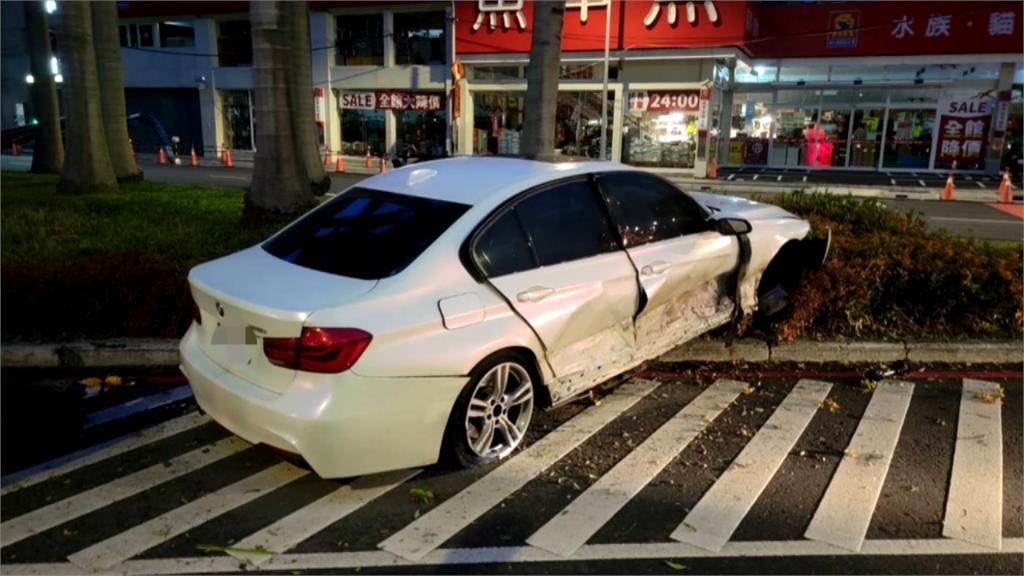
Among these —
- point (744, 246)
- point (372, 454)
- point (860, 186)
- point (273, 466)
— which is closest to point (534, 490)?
point (372, 454)

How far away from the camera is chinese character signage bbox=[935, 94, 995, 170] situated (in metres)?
24.5

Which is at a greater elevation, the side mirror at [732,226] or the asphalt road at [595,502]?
the side mirror at [732,226]

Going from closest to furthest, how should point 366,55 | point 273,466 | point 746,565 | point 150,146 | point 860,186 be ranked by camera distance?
1. point 746,565
2. point 273,466
3. point 860,186
4. point 366,55
5. point 150,146

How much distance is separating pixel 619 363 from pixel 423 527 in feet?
5.92

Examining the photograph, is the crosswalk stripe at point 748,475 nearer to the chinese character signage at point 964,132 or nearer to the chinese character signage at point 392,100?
the chinese character signage at point 964,132

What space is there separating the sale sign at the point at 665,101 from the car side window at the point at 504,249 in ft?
71.2

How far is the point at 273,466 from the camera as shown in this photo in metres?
4.09

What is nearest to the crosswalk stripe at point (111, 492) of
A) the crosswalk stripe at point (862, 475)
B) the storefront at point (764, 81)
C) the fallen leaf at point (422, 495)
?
the fallen leaf at point (422, 495)

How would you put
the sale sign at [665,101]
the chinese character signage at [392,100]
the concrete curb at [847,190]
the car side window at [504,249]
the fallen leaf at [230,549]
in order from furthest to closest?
the chinese character signage at [392,100]
the sale sign at [665,101]
the concrete curb at [847,190]
the car side window at [504,249]
the fallen leaf at [230,549]

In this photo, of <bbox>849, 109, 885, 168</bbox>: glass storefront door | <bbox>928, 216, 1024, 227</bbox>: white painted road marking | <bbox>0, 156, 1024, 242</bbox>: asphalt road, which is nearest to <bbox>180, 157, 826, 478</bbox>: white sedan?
<bbox>0, 156, 1024, 242</bbox>: asphalt road

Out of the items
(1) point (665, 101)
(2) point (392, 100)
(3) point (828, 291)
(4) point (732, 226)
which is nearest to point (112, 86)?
(4) point (732, 226)

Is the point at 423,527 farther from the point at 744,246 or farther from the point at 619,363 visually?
the point at 744,246

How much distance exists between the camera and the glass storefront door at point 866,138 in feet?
85.0

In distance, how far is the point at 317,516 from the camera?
3.57 metres
